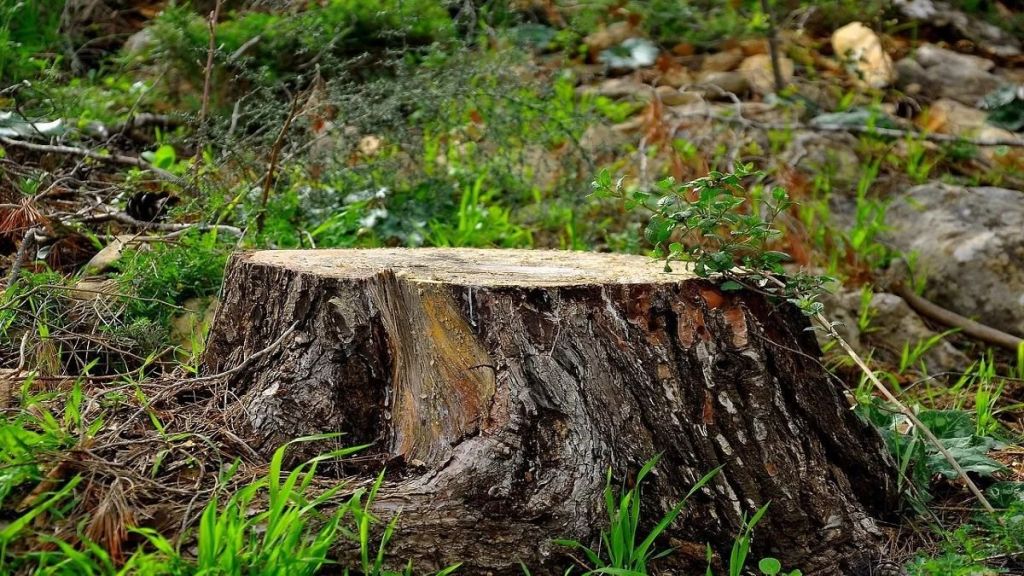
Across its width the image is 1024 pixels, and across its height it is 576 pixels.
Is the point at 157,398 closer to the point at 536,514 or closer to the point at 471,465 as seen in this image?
the point at 471,465

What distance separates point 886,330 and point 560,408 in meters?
2.42

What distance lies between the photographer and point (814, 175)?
494 cm

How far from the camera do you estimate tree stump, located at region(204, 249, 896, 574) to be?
2113 millimetres

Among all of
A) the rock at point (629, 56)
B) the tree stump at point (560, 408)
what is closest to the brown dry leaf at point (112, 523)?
the tree stump at point (560, 408)

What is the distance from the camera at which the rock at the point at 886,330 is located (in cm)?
396

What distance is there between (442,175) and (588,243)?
2.42 feet

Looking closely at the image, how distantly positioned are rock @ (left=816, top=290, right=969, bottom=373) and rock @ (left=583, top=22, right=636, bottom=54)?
262 centimetres

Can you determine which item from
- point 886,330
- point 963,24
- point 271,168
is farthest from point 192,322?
point 963,24

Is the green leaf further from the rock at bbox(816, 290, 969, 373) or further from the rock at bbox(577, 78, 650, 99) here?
the rock at bbox(577, 78, 650, 99)

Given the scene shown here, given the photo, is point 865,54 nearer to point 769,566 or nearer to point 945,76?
point 945,76

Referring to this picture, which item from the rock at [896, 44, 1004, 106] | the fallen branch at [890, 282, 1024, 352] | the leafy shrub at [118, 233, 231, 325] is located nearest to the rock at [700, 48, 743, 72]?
the rock at [896, 44, 1004, 106]

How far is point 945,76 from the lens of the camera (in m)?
5.96

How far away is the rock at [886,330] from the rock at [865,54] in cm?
208

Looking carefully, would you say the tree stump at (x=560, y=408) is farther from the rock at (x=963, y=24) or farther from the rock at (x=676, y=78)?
the rock at (x=963, y=24)
